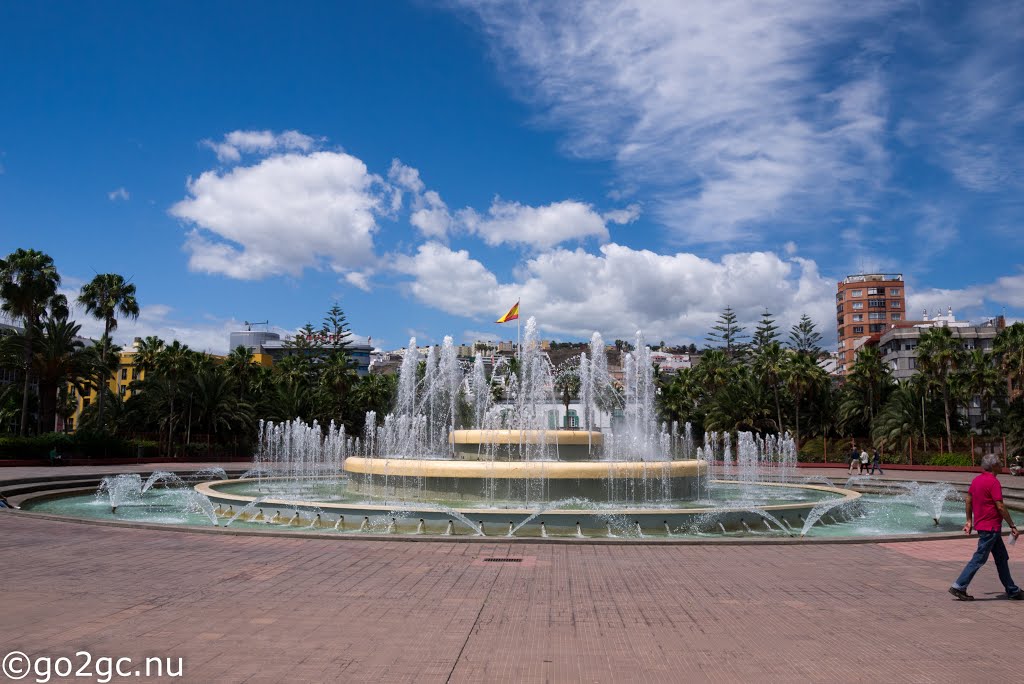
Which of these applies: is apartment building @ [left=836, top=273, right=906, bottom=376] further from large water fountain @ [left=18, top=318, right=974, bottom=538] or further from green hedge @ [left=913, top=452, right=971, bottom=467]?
large water fountain @ [left=18, top=318, right=974, bottom=538]

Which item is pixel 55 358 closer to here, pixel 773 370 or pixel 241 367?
pixel 241 367

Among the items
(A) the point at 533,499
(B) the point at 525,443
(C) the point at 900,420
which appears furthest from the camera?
(C) the point at 900,420

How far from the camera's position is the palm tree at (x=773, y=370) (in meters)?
47.2

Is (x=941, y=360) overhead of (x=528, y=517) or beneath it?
overhead

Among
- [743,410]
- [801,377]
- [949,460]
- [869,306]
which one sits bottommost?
[949,460]

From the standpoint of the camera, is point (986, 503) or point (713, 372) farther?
point (713, 372)

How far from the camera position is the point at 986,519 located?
7621 mm

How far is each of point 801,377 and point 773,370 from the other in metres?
2.29

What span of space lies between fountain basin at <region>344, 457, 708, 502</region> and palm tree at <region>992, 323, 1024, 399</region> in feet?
94.4

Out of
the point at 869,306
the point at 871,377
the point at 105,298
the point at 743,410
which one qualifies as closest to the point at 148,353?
the point at 105,298

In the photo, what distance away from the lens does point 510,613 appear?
705 centimetres

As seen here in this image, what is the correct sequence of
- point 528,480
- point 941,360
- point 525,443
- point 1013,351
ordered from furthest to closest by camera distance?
1. point 941,360
2. point 1013,351
3. point 525,443
4. point 528,480

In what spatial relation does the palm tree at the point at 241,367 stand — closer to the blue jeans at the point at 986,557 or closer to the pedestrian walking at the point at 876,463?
the pedestrian walking at the point at 876,463

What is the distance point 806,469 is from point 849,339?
66.7 metres
